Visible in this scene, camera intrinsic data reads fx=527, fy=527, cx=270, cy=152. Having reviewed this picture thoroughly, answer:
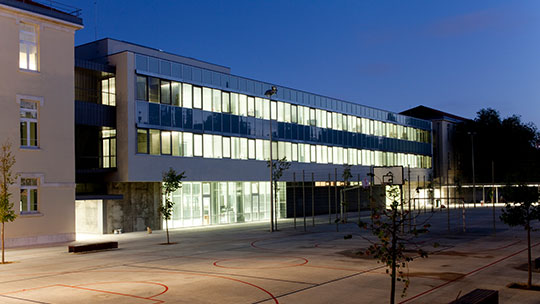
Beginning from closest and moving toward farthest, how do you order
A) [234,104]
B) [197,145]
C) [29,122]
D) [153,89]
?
[29,122]
[153,89]
[197,145]
[234,104]

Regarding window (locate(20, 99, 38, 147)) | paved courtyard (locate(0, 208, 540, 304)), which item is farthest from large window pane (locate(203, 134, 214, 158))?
window (locate(20, 99, 38, 147))

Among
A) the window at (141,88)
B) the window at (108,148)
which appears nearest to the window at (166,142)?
the window at (141,88)

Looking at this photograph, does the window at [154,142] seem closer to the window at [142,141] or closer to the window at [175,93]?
the window at [142,141]

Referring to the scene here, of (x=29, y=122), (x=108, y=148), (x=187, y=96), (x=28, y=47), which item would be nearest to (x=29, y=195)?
(x=29, y=122)

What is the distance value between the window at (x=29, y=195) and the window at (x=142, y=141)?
386 inches

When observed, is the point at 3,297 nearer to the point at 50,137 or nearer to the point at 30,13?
the point at 50,137

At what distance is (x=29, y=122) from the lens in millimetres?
34688

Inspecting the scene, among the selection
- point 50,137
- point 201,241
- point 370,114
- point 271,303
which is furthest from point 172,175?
point 370,114

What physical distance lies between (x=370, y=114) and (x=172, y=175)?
152 feet

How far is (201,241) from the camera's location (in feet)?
113

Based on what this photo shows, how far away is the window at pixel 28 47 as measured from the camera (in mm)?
34688

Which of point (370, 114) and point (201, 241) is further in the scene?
point (370, 114)

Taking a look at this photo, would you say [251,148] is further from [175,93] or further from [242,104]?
[175,93]

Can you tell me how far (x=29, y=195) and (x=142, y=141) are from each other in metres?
11.0
